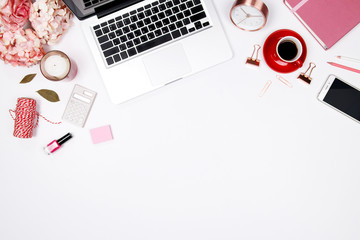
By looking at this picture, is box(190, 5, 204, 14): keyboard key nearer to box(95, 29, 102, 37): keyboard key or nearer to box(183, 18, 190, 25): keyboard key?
box(183, 18, 190, 25): keyboard key

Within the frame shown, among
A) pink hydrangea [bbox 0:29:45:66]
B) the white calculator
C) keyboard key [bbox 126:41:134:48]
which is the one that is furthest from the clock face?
pink hydrangea [bbox 0:29:45:66]

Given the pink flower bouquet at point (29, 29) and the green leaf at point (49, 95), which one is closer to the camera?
the pink flower bouquet at point (29, 29)

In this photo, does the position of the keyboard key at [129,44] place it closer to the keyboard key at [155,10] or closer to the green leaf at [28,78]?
the keyboard key at [155,10]

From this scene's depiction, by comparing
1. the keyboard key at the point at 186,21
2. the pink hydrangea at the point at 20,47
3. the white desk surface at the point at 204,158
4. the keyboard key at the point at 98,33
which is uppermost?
the pink hydrangea at the point at 20,47

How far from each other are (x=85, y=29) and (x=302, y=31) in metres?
0.67

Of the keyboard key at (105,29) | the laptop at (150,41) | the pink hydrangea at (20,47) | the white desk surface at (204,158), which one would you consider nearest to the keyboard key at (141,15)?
the laptop at (150,41)

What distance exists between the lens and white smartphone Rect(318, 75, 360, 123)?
100 centimetres

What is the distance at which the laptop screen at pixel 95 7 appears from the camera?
927 millimetres

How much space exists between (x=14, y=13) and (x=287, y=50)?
0.80m

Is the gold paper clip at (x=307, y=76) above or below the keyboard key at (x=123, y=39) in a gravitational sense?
below

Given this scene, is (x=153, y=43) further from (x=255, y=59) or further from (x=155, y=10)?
(x=255, y=59)

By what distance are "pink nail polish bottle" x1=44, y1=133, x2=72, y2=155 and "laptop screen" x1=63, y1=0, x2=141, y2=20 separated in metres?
0.36

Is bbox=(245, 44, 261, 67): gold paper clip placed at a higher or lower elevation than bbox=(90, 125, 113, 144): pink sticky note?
higher

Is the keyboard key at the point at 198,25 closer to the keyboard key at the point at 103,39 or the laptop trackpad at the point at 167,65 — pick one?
the laptop trackpad at the point at 167,65
